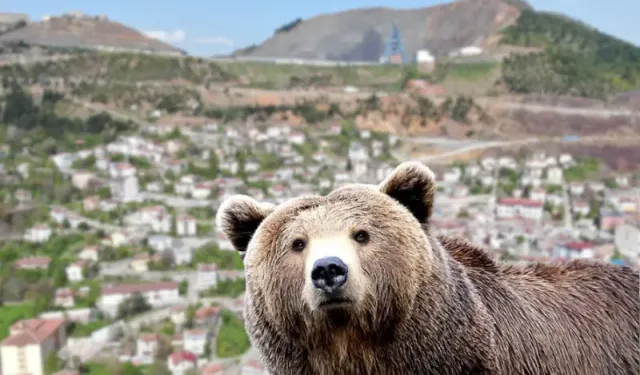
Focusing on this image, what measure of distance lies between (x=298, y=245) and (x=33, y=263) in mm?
26909

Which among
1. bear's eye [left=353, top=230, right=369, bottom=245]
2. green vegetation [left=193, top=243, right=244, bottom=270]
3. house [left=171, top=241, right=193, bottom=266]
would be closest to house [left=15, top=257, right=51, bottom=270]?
house [left=171, top=241, right=193, bottom=266]

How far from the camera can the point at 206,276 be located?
78.3 feet

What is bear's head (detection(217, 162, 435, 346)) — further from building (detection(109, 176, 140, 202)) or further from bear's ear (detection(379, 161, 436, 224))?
building (detection(109, 176, 140, 202))

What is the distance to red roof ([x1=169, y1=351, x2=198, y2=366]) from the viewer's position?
17.0 m

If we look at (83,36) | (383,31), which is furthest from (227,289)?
(383,31)

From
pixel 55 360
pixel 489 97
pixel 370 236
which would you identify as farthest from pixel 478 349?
pixel 489 97

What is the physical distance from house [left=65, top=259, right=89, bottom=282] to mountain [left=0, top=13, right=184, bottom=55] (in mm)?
37995

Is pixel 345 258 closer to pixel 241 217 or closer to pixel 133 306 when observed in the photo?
pixel 241 217

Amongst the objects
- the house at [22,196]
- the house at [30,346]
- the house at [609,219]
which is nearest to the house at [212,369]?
the house at [30,346]

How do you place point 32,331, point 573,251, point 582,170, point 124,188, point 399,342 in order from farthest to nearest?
point 582,170
point 124,188
point 573,251
point 32,331
point 399,342

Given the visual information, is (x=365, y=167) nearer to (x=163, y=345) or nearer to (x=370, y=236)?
(x=163, y=345)

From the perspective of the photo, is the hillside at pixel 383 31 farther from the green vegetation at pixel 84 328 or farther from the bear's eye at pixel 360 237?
the bear's eye at pixel 360 237

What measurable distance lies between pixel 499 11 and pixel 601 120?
27.4 meters

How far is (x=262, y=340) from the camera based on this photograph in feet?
5.74
